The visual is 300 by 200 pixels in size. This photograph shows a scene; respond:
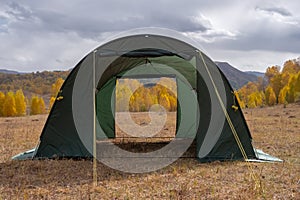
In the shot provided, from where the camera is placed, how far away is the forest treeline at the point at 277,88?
48.1 metres

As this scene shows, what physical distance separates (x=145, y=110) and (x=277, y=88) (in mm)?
40446

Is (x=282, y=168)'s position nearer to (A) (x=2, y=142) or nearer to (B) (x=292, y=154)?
(B) (x=292, y=154)

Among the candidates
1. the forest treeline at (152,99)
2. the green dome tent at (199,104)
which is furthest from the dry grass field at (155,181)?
the forest treeline at (152,99)

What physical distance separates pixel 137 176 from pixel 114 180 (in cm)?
45

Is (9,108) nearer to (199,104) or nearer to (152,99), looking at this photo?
(152,99)

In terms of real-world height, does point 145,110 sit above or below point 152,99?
below

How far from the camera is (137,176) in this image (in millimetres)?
6301

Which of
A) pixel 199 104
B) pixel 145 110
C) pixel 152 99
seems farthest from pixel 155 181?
pixel 152 99

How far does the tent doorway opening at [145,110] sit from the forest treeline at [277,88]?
9683mm

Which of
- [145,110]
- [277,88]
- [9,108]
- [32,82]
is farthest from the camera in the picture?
[32,82]

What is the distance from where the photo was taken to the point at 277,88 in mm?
63406

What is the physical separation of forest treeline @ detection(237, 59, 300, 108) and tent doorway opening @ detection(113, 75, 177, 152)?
381 inches

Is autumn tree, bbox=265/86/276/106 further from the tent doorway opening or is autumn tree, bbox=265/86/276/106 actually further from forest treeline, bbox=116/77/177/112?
the tent doorway opening

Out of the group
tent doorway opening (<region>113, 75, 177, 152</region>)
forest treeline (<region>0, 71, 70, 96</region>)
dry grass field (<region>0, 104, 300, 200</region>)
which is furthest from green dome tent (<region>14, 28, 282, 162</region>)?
forest treeline (<region>0, 71, 70, 96</region>)
